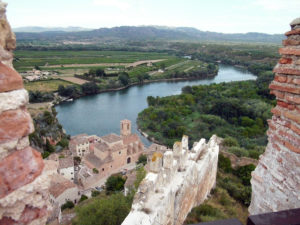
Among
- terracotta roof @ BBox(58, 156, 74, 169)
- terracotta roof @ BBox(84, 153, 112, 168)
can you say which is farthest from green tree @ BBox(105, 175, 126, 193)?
terracotta roof @ BBox(58, 156, 74, 169)

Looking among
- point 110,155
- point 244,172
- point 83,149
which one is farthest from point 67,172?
point 244,172

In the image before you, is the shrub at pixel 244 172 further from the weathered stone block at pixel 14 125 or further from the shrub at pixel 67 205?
the shrub at pixel 67 205

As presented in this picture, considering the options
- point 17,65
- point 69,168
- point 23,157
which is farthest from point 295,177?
point 17,65

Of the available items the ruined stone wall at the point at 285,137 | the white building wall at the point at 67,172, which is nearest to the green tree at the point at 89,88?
the white building wall at the point at 67,172

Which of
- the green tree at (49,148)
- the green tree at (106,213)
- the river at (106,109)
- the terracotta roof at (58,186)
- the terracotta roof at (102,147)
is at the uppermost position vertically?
the green tree at (106,213)

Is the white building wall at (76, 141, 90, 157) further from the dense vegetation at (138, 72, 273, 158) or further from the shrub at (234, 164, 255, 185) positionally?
the shrub at (234, 164, 255, 185)

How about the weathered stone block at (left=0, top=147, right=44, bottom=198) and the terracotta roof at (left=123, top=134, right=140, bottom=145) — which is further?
the terracotta roof at (left=123, top=134, right=140, bottom=145)

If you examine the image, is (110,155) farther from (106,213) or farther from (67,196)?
(106,213)

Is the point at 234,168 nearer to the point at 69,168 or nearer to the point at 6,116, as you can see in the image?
the point at 6,116
